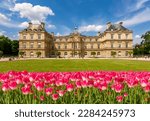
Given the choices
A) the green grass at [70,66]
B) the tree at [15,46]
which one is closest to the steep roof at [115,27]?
the tree at [15,46]

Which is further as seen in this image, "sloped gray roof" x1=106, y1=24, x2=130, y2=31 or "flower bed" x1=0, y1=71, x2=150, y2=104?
"sloped gray roof" x1=106, y1=24, x2=130, y2=31

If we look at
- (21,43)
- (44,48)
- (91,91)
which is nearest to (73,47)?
(44,48)

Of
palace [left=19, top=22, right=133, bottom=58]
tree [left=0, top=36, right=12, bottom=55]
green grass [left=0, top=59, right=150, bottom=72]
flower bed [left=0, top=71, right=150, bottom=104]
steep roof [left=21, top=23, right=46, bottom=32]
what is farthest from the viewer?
steep roof [left=21, top=23, right=46, bottom=32]

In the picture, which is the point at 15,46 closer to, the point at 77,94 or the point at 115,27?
the point at 115,27

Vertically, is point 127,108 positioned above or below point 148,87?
below

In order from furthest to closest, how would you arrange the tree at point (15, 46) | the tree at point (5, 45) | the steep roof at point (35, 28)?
the tree at point (15, 46) < the steep roof at point (35, 28) < the tree at point (5, 45)

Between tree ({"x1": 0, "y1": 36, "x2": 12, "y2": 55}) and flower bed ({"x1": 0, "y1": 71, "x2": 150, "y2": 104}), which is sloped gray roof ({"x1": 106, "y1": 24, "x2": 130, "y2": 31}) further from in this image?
flower bed ({"x1": 0, "y1": 71, "x2": 150, "y2": 104})

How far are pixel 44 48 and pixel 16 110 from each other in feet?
244

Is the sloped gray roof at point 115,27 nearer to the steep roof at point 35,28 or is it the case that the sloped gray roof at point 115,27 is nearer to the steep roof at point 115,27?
the steep roof at point 115,27

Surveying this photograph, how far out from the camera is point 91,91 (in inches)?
164

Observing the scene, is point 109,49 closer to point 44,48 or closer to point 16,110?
point 44,48

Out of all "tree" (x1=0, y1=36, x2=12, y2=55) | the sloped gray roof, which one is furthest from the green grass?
the sloped gray roof

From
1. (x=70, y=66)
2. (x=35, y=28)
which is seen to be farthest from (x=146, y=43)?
(x=70, y=66)

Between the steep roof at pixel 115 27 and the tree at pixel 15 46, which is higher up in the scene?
the steep roof at pixel 115 27
